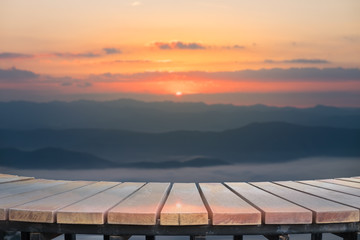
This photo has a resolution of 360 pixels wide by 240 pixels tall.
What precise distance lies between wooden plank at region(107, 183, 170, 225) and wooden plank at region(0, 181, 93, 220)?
0.70 metres

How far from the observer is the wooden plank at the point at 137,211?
2229 millimetres

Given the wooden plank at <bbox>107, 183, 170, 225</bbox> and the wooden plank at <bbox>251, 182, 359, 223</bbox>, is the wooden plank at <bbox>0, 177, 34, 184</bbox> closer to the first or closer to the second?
the wooden plank at <bbox>107, 183, 170, 225</bbox>

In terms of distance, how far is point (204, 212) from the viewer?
2236 millimetres

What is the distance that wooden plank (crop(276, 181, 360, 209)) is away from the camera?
260 cm

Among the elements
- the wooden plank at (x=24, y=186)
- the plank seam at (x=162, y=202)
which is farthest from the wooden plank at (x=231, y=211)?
the wooden plank at (x=24, y=186)

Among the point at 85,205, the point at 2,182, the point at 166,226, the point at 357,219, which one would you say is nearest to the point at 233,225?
the point at 166,226

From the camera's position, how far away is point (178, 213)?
7.29ft

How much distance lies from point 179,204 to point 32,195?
1187 mm

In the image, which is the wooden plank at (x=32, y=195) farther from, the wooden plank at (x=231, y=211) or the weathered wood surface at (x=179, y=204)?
the wooden plank at (x=231, y=211)

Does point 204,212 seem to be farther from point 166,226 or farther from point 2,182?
point 2,182

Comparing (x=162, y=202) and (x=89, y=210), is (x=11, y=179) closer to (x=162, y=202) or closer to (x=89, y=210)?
(x=89, y=210)

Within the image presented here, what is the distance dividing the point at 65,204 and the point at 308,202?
166 cm

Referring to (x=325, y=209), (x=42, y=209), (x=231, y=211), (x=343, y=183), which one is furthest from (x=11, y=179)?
(x=343, y=183)

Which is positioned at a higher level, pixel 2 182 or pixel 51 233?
pixel 2 182
